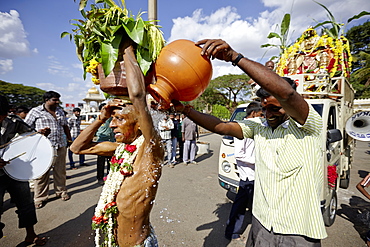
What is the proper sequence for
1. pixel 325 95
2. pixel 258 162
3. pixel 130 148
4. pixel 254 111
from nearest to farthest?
pixel 130 148 < pixel 258 162 < pixel 254 111 < pixel 325 95

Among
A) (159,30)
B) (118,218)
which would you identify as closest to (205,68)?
(159,30)

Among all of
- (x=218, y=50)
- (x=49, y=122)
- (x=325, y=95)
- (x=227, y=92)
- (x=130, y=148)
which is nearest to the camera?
(x=218, y=50)

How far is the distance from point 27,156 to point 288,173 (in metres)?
3.99

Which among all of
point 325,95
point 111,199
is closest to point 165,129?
point 325,95

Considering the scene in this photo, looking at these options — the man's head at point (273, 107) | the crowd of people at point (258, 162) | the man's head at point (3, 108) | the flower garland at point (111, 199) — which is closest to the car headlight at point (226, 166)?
the crowd of people at point (258, 162)

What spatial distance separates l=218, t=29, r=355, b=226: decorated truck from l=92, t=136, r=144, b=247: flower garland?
9.44ft

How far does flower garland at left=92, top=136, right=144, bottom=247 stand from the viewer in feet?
5.18

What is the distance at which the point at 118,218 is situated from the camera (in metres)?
1.63

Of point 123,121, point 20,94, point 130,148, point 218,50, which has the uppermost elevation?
point 20,94

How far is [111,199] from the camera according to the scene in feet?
5.30

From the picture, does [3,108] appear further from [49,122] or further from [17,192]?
[49,122]

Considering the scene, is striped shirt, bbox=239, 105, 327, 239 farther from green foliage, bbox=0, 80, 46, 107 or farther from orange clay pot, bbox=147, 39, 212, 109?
green foliage, bbox=0, 80, 46, 107

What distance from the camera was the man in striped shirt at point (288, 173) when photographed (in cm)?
145

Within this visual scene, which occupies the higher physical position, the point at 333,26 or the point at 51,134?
the point at 333,26
